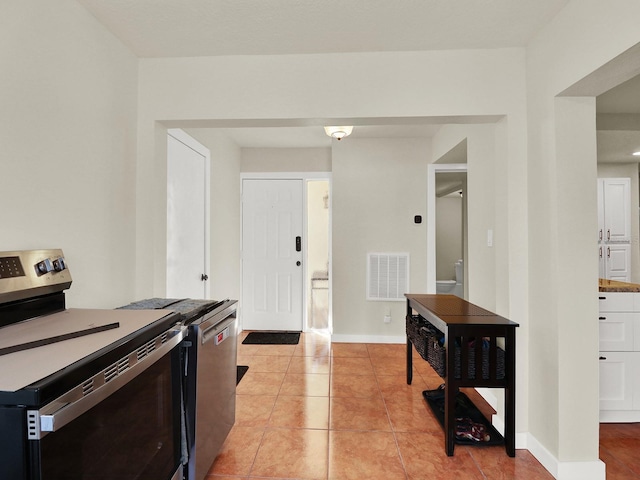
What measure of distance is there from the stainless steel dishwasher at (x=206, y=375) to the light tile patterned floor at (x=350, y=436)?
286 millimetres

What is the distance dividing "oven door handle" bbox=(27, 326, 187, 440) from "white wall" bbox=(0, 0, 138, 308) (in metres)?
0.71

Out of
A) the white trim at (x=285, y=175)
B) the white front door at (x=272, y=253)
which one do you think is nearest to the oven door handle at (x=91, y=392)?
the white front door at (x=272, y=253)

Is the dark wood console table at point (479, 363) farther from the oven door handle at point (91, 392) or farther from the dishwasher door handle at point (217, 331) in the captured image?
the oven door handle at point (91, 392)

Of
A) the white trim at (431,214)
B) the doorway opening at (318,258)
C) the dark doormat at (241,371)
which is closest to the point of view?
the dark doormat at (241,371)

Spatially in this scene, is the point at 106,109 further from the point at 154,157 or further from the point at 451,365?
the point at 451,365

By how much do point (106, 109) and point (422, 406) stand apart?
2.79 meters

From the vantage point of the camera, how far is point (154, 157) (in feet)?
7.19

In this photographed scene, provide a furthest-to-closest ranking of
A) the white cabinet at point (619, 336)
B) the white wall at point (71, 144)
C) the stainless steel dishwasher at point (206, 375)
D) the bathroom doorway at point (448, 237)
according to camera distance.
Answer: the bathroom doorway at point (448, 237), the white cabinet at point (619, 336), the stainless steel dishwasher at point (206, 375), the white wall at point (71, 144)

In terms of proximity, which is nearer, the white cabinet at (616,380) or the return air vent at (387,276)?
the white cabinet at (616,380)

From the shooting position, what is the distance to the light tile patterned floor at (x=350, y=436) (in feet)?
5.92

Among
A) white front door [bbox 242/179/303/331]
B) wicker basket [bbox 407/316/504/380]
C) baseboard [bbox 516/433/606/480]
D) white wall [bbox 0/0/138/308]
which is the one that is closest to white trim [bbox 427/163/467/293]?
wicker basket [bbox 407/316/504/380]

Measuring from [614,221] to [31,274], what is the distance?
19.2ft

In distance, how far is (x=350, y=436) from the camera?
6.92 feet

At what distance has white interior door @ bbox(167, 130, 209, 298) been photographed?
2.68 meters
